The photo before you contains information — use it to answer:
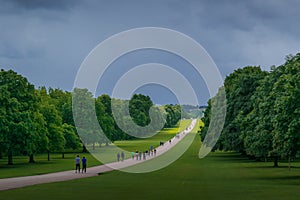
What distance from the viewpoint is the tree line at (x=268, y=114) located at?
39.8 metres

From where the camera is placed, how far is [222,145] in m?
78.2

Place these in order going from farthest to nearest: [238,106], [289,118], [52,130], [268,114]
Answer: [52,130] < [238,106] < [268,114] < [289,118]

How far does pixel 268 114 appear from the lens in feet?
168

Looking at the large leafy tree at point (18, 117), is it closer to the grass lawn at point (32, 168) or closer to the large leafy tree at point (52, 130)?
the grass lawn at point (32, 168)

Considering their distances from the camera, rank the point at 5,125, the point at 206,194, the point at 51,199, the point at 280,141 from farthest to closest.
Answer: the point at 5,125, the point at 280,141, the point at 206,194, the point at 51,199

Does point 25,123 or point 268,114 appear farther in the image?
point 25,123

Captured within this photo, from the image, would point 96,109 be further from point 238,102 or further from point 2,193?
point 2,193

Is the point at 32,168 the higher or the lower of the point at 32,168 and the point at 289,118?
the lower

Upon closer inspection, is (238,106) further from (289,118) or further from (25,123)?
(289,118)

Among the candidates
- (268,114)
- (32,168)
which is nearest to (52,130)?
(32,168)

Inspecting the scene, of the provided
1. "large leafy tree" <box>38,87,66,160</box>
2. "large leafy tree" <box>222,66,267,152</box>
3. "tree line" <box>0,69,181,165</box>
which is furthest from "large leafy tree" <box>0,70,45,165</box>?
"large leafy tree" <box>222,66,267,152</box>

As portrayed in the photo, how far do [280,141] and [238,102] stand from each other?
105ft

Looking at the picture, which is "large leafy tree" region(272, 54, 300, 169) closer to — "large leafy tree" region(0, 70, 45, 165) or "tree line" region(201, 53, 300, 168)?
"tree line" region(201, 53, 300, 168)

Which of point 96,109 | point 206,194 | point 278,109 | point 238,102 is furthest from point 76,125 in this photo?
point 206,194
